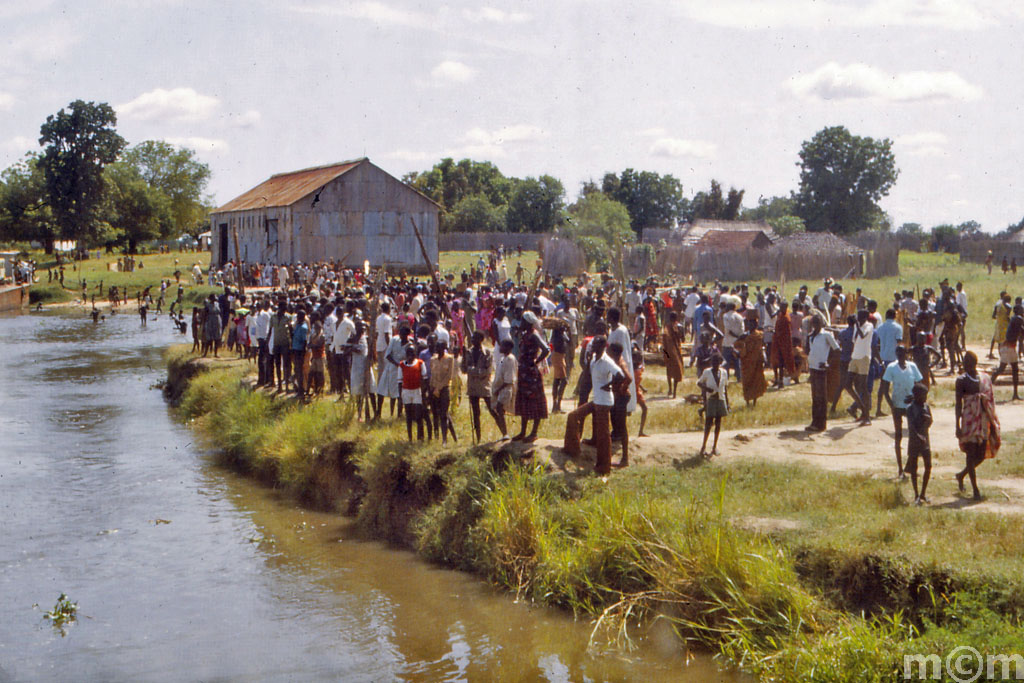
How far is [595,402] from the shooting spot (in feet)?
35.3

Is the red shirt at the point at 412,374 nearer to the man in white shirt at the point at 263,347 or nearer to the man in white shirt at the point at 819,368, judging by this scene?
the man in white shirt at the point at 819,368

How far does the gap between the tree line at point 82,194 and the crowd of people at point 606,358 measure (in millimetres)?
52706

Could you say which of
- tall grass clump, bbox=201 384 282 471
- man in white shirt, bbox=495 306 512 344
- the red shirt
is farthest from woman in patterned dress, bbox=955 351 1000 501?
tall grass clump, bbox=201 384 282 471

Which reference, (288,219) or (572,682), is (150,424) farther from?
(288,219)

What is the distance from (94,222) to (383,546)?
2556 inches

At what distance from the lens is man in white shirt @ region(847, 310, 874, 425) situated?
1333cm

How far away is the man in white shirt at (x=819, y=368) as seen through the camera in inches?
504

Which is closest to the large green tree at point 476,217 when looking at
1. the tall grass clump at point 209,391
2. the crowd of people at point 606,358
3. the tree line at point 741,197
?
the tree line at point 741,197

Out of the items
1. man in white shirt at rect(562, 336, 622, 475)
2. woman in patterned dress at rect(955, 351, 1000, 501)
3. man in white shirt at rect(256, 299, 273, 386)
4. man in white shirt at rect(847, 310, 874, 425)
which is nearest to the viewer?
woman in patterned dress at rect(955, 351, 1000, 501)

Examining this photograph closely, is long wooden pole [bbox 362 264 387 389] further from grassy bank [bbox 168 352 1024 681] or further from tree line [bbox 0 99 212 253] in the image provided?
tree line [bbox 0 99 212 253]

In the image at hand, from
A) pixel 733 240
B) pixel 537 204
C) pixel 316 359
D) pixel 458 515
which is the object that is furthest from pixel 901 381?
pixel 537 204

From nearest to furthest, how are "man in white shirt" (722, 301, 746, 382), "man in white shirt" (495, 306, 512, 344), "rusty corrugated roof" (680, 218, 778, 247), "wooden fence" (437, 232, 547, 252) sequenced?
"man in white shirt" (495, 306, 512, 344) → "man in white shirt" (722, 301, 746, 382) → "rusty corrugated roof" (680, 218, 778, 247) → "wooden fence" (437, 232, 547, 252)

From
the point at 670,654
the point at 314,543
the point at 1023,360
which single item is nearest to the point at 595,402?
the point at 670,654

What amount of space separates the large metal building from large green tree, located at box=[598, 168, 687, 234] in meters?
31.2
